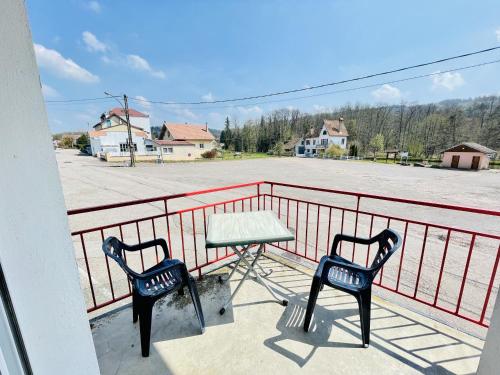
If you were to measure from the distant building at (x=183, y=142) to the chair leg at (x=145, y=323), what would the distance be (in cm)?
3041

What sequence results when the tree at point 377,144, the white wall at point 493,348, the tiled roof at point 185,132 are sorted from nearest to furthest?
the white wall at point 493,348, the tiled roof at point 185,132, the tree at point 377,144

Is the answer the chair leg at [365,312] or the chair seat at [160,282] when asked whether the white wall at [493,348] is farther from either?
the chair seat at [160,282]

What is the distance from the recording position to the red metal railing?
2451mm

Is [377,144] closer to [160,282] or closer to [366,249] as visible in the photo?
[366,249]

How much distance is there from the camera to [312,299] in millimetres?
2117

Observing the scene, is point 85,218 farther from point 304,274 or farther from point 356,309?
point 356,309

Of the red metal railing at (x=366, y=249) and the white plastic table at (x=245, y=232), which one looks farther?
the red metal railing at (x=366, y=249)

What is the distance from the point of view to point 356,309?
8.01ft

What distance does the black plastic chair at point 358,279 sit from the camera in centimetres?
195

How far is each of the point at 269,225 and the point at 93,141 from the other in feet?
135

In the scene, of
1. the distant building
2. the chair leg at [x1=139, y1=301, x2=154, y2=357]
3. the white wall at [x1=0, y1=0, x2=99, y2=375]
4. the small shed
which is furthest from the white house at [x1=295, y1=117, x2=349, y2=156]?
the white wall at [x1=0, y1=0, x2=99, y2=375]

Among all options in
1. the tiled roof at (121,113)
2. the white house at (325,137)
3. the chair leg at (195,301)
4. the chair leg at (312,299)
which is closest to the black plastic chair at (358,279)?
the chair leg at (312,299)

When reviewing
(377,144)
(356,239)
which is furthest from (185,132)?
(356,239)

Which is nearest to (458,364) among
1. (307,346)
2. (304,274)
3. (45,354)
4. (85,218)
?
(307,346)
